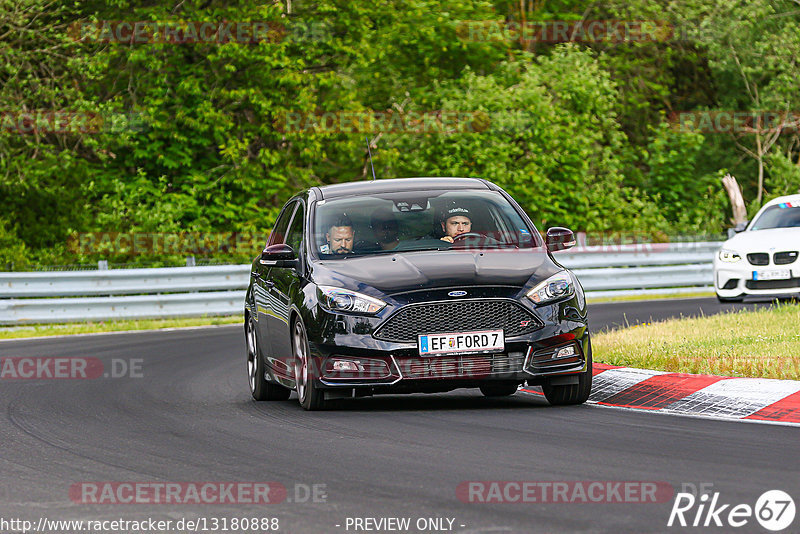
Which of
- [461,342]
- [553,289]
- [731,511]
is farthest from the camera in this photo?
[553,289]

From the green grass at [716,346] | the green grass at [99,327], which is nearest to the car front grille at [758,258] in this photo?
the green grass at [716,346]

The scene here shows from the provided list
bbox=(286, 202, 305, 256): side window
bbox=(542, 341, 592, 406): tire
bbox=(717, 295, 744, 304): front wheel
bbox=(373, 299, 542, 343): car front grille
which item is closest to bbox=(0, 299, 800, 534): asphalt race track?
bbox=(542, 341, 592, 406): tire

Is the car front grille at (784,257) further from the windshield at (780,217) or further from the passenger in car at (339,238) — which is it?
the passenger in car at (339,238)

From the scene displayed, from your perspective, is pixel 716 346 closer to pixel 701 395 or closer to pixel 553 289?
pixel 701 395

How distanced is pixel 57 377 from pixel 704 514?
392 inches

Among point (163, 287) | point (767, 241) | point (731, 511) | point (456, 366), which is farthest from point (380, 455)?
point (163, 287)

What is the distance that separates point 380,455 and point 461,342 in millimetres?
1935

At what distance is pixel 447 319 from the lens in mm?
9711

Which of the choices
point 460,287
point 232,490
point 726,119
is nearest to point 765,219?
point 460,287

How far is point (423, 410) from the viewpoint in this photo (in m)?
10.2

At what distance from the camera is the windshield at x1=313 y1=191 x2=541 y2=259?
35.5 feet

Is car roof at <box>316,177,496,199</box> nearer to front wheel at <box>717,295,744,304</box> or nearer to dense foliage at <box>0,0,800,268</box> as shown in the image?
front wheel at <box>717,295,744,304</box>

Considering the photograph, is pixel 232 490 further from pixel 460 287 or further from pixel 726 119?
pixel 726 119

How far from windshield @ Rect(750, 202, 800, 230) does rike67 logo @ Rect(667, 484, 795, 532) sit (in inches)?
624
